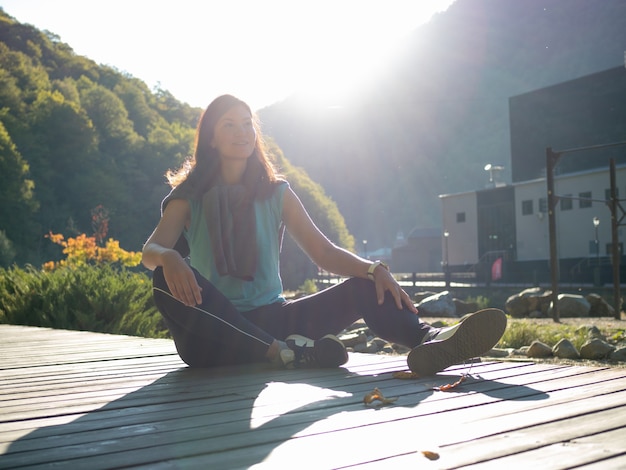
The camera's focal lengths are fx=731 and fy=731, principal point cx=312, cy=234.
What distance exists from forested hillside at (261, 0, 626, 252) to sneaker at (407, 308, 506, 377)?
9423 cm

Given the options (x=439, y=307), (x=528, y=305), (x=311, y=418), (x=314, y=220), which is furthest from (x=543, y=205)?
(x=311, y=418)

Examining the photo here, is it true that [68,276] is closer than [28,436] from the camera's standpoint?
No

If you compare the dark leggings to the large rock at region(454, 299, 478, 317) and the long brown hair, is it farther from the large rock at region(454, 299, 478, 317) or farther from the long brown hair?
the large rock at region(454, 299, 478, 317)

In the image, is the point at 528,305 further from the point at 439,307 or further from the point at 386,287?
the point at 386,287

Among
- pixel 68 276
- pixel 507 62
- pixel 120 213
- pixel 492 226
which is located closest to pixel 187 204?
pixel 68 276

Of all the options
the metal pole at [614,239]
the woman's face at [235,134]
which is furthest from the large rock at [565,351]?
the metal pole at [614,239]

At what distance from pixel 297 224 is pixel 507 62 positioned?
359ft

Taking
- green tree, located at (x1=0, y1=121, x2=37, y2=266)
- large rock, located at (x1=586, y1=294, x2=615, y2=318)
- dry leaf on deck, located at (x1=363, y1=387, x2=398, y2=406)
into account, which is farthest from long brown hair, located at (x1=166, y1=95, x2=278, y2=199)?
green tree, located at (x1=0, y1=121, x2=37, y2=266)

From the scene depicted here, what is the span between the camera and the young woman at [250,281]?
2947mm

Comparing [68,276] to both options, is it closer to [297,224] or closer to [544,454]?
[297,224]

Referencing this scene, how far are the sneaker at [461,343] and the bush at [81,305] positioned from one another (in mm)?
5612

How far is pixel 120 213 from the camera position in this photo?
47594mm

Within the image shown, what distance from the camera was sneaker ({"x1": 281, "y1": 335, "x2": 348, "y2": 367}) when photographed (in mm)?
3230

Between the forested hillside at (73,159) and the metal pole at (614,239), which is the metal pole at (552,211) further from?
the forested hillside at (73,159)
